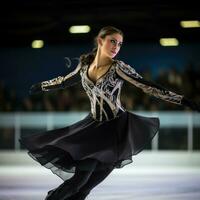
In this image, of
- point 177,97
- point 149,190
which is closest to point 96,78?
point 177,97

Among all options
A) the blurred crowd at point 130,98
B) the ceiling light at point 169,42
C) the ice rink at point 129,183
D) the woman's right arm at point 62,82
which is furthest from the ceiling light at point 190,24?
the woman's right arm at point 62,82

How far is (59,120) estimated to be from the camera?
9.81 meters

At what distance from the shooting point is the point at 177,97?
155 inches

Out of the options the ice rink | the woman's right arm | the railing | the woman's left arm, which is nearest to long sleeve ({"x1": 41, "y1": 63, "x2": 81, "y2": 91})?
the woman's right arm

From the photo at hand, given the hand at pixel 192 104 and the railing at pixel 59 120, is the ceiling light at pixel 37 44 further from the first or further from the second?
the hand at pixel 192 104

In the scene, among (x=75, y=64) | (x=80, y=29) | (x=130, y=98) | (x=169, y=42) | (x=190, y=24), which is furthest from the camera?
(x=80, y=29)

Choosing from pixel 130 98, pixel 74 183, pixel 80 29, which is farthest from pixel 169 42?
pixel 74 183

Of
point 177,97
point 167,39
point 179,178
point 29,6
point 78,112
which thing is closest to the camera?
point 177,97

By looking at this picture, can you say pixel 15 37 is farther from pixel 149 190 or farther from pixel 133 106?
pixel 149 190

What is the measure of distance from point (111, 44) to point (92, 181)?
87cm

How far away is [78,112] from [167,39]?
241cm

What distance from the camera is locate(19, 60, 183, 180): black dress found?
390cm

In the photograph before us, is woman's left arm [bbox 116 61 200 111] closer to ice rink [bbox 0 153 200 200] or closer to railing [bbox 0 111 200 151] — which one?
ice rink [bbox 0 153 200 200]

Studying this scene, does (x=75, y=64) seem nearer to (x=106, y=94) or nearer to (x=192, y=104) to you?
(x=106, y=94)
